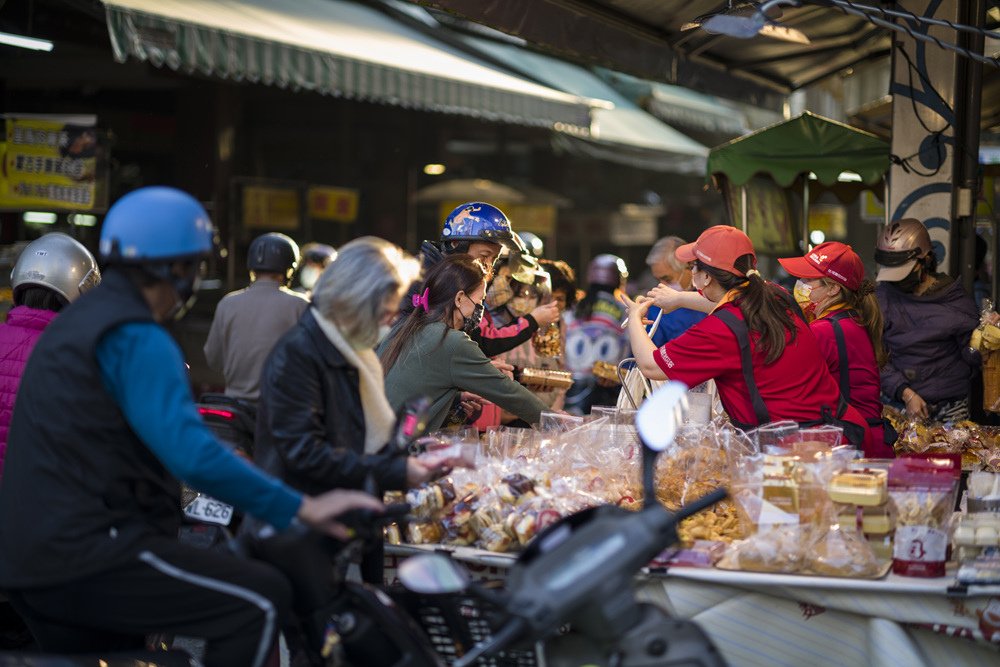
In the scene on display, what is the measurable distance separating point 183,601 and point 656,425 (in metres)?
1.34

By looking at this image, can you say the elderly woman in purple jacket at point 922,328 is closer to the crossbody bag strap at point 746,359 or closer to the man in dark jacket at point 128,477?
the crossbody bag strap at point 746,359

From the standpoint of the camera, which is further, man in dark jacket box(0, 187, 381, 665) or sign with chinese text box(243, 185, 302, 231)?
sign with chinese text box(243, 185, 302, 231)

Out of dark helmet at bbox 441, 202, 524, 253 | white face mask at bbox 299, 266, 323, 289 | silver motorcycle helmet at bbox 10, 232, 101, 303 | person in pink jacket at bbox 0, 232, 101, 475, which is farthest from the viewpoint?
white face mask at bbox 299, 266, 323, 289

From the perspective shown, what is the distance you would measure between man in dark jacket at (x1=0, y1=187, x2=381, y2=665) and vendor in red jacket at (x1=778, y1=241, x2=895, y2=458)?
10.4 ft

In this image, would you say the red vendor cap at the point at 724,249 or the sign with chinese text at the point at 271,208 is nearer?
the red vendor cap at the point at 724,249

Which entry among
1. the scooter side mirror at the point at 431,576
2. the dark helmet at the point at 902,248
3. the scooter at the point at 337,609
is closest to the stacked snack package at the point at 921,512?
the scooter at the point at 337,609

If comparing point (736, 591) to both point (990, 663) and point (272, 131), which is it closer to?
point (990, 663)

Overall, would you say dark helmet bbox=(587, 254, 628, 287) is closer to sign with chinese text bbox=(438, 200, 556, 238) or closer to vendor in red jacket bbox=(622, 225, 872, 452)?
vendor in red jacket bbox=(622, 225, 872, 452)

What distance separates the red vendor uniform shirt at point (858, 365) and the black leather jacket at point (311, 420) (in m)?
2.73

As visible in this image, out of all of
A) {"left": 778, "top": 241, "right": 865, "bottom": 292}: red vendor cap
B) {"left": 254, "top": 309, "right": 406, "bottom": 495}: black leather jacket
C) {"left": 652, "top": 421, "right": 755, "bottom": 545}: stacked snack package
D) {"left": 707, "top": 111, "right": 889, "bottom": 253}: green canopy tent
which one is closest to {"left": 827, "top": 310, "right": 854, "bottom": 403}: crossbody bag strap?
{"left": 778, "top": 241, "right": 865, "bottom": 292}: red vendor cap

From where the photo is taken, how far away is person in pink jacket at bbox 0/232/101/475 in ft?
16.7

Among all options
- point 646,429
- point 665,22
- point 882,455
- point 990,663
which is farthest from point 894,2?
point 646,429

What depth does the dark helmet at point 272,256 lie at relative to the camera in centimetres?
859

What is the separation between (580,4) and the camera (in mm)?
7938
